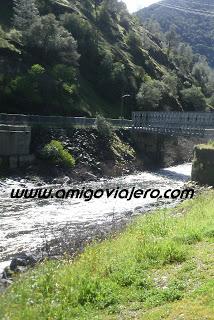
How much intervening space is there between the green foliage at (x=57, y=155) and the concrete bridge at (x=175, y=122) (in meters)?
18.8

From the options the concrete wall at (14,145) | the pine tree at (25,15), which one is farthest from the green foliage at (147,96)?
the concrete wall at (14,145)

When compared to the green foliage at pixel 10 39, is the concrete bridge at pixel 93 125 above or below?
below

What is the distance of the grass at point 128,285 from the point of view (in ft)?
34.2

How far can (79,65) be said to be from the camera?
86.1 meters

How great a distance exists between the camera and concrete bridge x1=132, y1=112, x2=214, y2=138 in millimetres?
65812

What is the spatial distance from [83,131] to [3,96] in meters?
11.6

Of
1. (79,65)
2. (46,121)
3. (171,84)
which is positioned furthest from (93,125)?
(171,84)

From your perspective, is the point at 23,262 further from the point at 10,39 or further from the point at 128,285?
the point at 10,39

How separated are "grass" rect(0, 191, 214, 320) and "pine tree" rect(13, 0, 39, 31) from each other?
67.1 meters

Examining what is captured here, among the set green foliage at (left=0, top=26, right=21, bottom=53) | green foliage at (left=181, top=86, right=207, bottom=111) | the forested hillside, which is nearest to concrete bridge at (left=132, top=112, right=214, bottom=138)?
the forested hillside

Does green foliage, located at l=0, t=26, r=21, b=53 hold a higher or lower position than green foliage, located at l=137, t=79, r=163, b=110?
higher

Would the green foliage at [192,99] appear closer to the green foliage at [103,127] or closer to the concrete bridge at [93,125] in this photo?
the concrete bridge at [93,125]

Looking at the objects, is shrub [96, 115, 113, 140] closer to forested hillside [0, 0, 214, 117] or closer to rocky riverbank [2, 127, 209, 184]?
rocky riverbank [2, 127, 209, 184]

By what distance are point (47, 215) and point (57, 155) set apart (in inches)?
772
